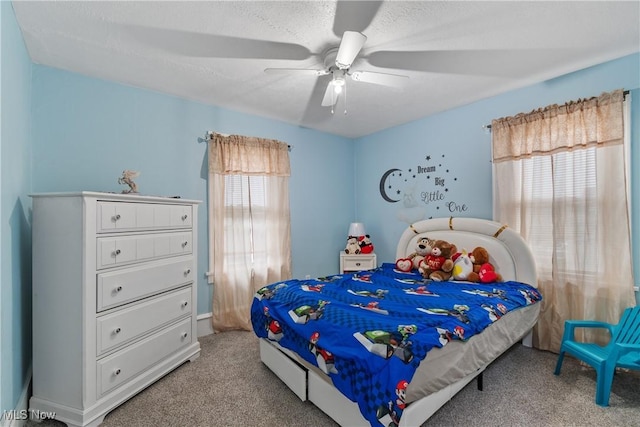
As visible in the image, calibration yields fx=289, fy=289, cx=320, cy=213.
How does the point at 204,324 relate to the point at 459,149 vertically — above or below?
below

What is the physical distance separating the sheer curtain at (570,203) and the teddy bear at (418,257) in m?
0.76

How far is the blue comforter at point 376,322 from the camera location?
1414 millimetres

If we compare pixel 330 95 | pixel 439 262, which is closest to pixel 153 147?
pixel 330 95

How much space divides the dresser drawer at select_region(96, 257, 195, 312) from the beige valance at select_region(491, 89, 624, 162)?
328 centimetres

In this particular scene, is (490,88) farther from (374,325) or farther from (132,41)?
(132,41)

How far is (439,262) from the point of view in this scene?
118 inches

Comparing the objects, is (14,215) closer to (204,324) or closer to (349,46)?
(204,324)

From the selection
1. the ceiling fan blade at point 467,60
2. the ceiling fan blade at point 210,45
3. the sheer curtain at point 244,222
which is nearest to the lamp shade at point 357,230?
the sheer curtain at point 244,222

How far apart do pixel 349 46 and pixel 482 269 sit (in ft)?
7.72

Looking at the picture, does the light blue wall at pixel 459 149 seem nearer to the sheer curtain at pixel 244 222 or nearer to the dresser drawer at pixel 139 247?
the sheer curtain at pixel 244 222

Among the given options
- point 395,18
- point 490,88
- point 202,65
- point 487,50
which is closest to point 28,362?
point 202,65

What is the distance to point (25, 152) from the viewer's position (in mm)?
2129

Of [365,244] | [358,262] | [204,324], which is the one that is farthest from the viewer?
[365,244]

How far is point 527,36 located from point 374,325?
2261mm
